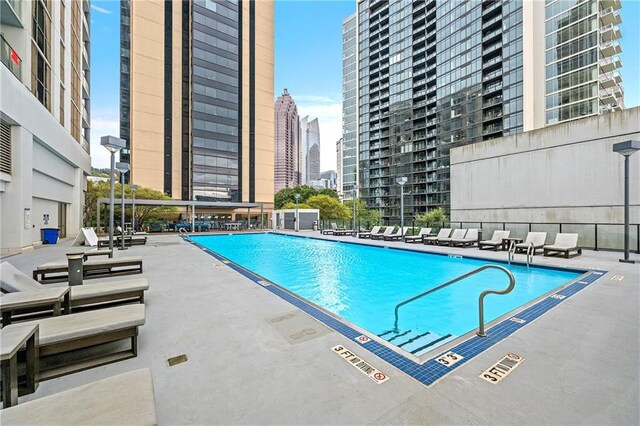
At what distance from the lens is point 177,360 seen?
2709 mm

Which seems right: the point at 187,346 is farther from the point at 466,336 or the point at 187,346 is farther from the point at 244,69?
the point at 244,69

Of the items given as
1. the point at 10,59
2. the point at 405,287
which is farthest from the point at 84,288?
the point at 10,59

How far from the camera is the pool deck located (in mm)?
1965

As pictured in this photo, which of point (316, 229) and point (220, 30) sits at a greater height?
point (220, 30)

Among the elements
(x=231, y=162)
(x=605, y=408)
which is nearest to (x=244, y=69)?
(x=231, y=162)

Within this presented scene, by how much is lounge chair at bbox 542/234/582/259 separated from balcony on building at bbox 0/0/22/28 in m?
20.2

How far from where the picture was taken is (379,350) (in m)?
2.90

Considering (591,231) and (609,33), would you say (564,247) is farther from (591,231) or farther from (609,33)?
(609,33)

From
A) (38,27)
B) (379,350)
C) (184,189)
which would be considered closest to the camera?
(379,350)

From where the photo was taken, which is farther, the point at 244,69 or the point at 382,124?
the point at 382,124

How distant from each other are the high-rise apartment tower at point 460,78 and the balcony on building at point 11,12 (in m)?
47.1

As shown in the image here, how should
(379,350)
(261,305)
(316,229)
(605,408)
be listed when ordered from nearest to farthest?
(605,408), (379,350), (261,305), (316,229)

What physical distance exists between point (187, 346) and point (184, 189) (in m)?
37.0

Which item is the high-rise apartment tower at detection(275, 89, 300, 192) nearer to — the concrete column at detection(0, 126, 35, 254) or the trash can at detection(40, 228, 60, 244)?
the trash can at detection(40, 228, 60, 244)
